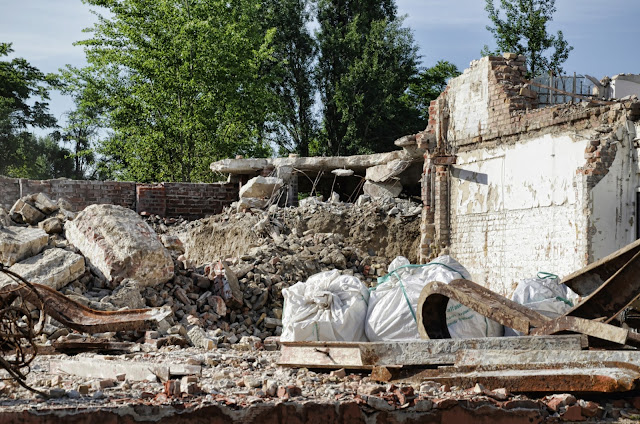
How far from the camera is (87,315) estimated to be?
7.30 m

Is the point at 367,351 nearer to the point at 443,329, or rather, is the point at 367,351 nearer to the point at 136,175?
the point at 443,329

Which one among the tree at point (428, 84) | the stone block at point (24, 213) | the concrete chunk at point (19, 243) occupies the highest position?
the tree at point (428, 84)

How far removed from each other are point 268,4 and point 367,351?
27.2 meters

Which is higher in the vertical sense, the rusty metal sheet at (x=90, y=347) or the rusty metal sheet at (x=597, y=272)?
the rusty metal sheet at (x=597, y=272)

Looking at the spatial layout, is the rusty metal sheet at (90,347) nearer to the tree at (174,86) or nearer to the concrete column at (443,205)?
the concrete column at (443,205)

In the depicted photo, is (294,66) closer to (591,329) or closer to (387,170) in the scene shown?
(387,170)

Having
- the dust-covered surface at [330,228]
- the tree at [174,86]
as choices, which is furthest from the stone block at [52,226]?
the tree at [174,86]

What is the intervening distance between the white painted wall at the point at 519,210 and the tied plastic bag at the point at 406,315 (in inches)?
145

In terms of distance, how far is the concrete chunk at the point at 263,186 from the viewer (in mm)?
16188

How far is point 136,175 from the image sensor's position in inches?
1009

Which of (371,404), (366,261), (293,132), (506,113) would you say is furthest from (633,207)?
(293,132)

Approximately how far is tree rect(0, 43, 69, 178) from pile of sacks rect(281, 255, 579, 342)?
89.9 ft

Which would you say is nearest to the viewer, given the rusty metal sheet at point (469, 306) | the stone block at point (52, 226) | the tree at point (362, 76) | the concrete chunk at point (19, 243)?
the rusty metal sheet at point (469, 306)

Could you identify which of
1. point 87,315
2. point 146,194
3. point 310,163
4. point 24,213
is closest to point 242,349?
point 87,315
